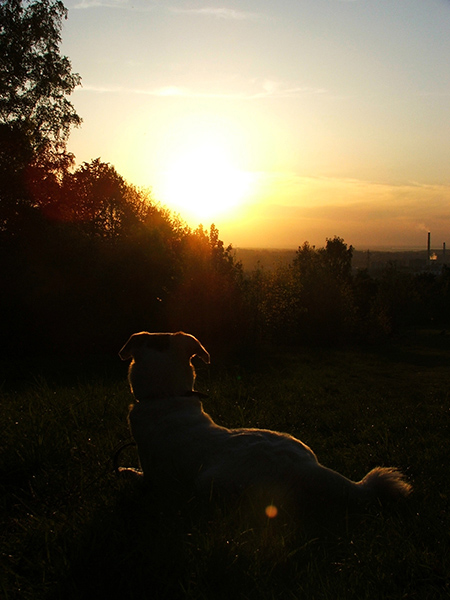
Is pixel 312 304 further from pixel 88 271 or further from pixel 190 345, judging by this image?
pixel 190 345

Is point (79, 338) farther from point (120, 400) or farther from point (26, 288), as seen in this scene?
point (120, 400)

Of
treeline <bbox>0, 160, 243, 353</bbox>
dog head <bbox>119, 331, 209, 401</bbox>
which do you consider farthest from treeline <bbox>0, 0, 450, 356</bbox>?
dog head <bbox>119, 331, 209, 401</bbox>

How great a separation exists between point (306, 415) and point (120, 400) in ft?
10.1

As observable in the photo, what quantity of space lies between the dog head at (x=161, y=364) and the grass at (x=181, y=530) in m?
0.91

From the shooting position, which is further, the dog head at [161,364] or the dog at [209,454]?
the dog head at [161,364]

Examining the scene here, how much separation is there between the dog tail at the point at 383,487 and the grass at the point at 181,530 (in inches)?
5.8

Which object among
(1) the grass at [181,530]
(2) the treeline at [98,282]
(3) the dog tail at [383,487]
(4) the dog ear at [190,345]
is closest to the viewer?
(1) the grass at [181,530]

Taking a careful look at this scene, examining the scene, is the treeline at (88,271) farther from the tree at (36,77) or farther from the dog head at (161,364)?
the dog head at (161,364)

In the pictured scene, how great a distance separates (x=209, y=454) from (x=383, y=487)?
144 cm

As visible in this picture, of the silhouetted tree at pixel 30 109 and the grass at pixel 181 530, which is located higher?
the silhouetted tree at pixel 30 109

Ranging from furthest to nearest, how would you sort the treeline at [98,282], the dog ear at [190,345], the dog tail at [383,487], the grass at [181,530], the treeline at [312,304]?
1. the treeline at [312,304]
2. the treeline at [98,282]
3. the dog ear at [190,345]
4. the dog tail at [383,487]
5. the grass at [181,530]

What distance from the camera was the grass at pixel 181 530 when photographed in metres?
2.88

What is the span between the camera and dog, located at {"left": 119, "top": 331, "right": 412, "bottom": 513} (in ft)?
11.9

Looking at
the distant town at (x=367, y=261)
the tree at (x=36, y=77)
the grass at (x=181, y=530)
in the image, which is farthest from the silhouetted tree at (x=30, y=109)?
the grass at (x=181, y=530)
